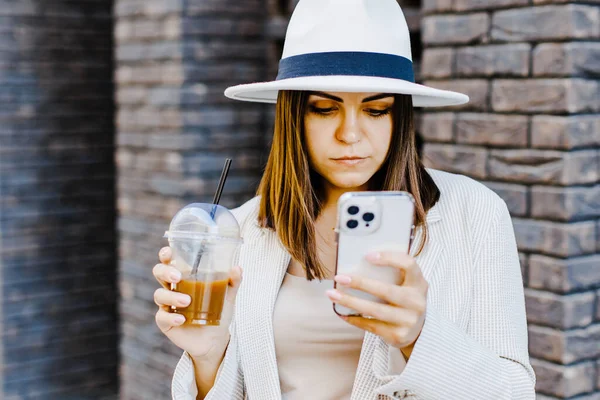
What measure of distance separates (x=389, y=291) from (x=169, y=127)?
2.47 metres

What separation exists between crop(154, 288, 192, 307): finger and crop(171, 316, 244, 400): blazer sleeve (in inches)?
10.2

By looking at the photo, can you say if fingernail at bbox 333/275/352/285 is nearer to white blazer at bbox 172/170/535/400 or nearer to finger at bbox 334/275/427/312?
finger at bbox 334/275/427/312

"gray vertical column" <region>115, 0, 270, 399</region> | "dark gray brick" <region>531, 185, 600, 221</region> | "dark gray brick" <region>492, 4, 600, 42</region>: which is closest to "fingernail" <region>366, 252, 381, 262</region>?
"dark gray brick" <region>531, 185, 600, 221</region>

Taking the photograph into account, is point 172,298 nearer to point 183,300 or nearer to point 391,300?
point 183,300

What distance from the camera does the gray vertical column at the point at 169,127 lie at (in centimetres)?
361

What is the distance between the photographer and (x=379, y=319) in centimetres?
136

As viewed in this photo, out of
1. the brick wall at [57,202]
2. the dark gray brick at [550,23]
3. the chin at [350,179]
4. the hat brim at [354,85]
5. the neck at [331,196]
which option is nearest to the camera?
the hat brim at [354,85]

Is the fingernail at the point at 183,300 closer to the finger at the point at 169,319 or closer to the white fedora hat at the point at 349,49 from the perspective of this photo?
the finger at the point at 169,319

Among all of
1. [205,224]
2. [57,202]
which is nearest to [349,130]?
[205,224]

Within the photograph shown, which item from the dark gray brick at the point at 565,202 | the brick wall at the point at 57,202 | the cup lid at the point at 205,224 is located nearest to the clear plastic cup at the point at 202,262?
the cup lid at the point at 205,224

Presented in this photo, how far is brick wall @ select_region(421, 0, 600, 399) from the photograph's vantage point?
2361mm

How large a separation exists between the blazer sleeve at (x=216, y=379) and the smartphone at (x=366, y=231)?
Result: 0.51 metres

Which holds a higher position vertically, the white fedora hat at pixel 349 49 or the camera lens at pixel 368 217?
the white fedora hat at pixel 349 49

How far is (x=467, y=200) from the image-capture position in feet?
6.00
